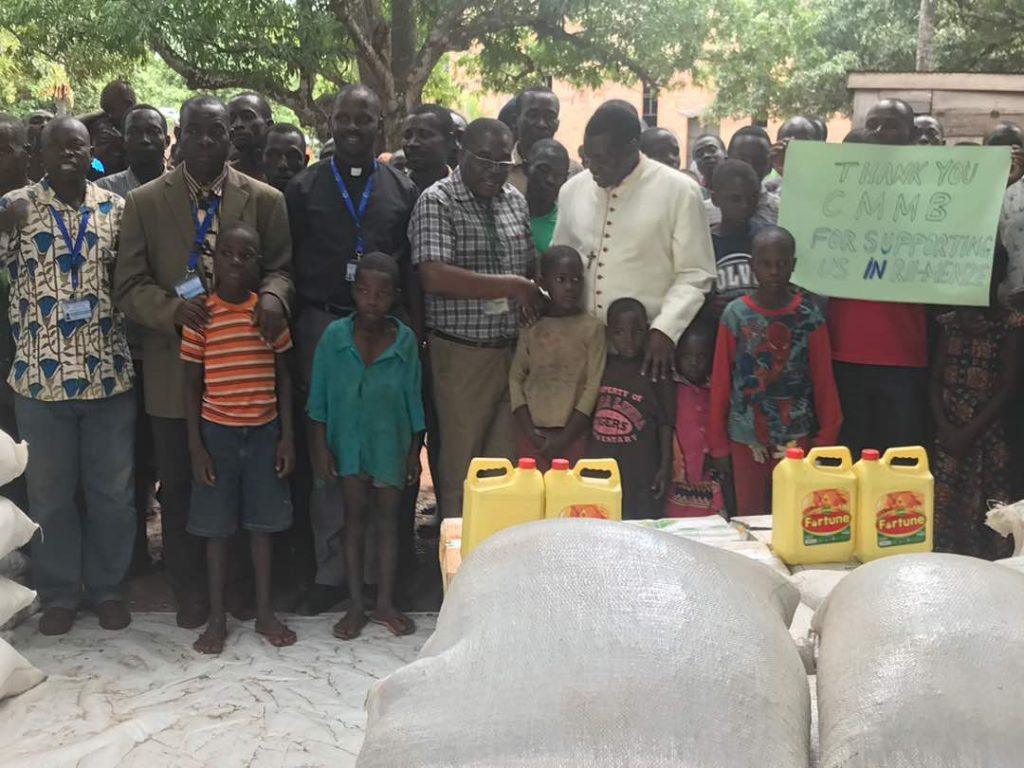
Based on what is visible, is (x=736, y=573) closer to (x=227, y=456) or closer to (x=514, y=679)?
(x=514, y=679)

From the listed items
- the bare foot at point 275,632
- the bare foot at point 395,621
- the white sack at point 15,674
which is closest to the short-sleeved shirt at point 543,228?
the bare foot at point 395,621

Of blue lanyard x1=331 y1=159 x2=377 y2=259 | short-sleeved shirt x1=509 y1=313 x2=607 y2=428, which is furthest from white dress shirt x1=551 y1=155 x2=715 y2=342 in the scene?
blue lanyard x1=331 y1=159 x2=377 y2=259

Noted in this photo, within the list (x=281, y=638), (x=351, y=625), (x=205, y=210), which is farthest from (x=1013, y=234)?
(x=281, y=638)

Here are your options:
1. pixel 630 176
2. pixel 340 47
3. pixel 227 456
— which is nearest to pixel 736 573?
pixel 630 176

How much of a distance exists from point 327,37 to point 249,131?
6.72 metres

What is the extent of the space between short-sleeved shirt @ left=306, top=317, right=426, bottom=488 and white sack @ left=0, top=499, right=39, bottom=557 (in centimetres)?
107

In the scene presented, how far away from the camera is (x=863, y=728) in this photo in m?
1.41

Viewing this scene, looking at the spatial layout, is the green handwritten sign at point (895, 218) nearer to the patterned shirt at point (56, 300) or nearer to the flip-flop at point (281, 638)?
the flip-flop at point (281, 638)

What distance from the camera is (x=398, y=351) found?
4.07 meters

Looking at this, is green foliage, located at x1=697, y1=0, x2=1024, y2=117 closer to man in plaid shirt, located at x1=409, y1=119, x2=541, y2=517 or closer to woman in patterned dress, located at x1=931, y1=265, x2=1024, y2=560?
woman in patterned dress, located at x1=931, y1=265, x2=1024, y2=560

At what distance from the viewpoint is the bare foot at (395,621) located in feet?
13.8

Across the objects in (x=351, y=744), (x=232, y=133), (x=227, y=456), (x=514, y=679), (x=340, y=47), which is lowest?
(x=351, y=744)

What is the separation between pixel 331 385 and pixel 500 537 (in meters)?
2.34

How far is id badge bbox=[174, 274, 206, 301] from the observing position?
388cm
